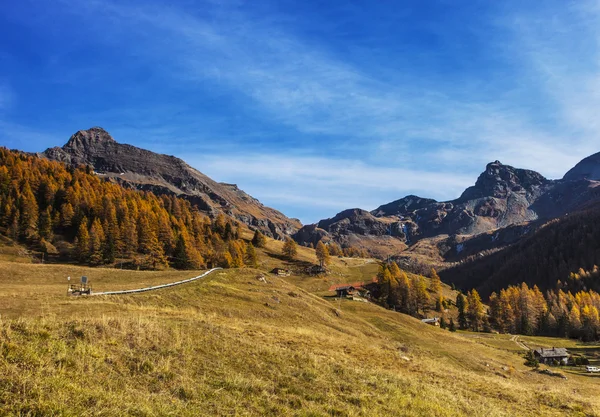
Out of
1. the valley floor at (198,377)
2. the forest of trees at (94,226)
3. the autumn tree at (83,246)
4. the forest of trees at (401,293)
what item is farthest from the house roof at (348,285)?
the valley floor at (198,377)

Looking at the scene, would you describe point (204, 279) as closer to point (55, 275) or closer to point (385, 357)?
point (55, 275)

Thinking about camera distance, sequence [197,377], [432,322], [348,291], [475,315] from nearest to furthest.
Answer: [197,377] < [348,291] < [432,322] < [475,315]

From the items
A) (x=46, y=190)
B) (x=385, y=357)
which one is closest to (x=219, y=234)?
(x=46, y=190)

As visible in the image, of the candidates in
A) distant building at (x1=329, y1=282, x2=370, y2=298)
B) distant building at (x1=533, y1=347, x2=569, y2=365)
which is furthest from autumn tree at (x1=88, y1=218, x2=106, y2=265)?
distant building at (x1=533, y1=347, x2=569, y2=365)

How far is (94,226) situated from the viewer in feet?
376

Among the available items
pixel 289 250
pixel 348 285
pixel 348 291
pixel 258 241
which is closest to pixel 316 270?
pixel 289 250

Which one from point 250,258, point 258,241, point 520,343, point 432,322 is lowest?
point 520,343

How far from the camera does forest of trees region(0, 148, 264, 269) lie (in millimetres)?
112750

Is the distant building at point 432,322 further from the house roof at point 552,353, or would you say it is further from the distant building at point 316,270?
the distant building at point 316,270

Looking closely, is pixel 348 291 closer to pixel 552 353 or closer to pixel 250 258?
pixel 250 258

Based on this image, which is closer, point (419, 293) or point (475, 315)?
point (419, 293)

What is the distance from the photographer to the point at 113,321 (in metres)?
21.6

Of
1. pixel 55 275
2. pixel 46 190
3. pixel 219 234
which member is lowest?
pixel 55 275

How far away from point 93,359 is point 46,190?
151008mm
